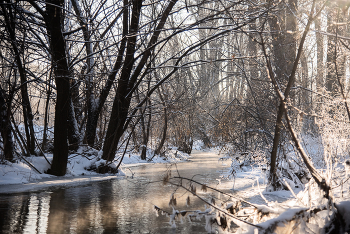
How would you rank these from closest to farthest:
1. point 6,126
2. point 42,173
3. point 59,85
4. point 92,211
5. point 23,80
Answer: point 92,211, point 6,126, point 23,80, point 59,85, point 42,173

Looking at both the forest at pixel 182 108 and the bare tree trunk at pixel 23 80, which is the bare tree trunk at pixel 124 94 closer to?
the forest at pixel 182 108

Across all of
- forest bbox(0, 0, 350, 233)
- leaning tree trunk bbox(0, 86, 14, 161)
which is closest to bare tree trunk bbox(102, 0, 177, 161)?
forest bbox(0, 0, 350, 233)

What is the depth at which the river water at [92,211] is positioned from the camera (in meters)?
3.71

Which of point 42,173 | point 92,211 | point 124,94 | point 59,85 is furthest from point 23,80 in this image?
point 92,211

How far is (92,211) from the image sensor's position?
461 cm

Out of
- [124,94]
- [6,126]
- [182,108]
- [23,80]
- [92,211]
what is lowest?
[92,211]

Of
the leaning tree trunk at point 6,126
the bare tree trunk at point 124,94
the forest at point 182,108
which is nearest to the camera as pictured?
the forest at point 182,108

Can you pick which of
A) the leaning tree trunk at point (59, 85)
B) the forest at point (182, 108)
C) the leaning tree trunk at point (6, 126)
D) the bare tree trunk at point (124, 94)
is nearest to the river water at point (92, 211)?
the forest at point (182, 108)

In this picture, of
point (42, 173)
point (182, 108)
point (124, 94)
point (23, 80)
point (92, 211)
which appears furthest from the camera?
point (182, 108)

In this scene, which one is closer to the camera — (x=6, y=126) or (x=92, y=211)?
(x=92, y=211)

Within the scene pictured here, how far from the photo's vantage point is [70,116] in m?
8.32

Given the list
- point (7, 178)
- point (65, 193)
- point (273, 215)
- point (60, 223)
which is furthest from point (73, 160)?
point (273, 215)

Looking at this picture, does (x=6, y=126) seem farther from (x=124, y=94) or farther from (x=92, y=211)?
(x=92, y=211)

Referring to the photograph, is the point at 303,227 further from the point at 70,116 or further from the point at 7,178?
the point at 70,116
